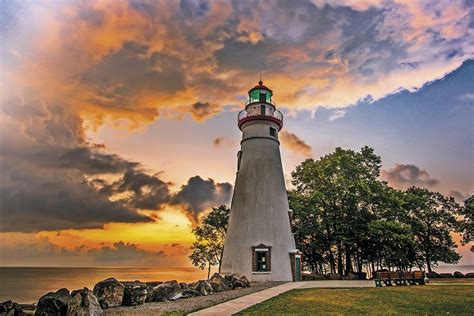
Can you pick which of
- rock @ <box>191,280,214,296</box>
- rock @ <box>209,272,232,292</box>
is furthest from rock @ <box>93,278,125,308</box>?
rock @ <box>209,272,232,292</box>

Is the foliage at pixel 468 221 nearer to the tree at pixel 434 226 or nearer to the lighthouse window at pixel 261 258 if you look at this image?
the tree at pixel 434 226

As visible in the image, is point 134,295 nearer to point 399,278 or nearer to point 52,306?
point 52,306

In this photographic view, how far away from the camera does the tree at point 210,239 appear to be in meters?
33.3

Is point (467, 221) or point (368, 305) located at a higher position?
point (467, 221)

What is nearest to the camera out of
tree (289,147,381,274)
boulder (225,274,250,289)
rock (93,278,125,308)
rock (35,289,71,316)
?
rock (35,289,71,316)

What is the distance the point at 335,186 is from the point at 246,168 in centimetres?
896

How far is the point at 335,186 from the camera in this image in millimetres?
29375

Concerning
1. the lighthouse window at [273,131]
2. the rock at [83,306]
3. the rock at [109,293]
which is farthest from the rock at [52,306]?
the lighthouse window at [273,131]

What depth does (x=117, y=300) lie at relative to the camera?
11.8m

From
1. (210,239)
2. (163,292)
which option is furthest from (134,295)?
(210,239)

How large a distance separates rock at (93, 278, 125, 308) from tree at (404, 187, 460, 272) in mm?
27691

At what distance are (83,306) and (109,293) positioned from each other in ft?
6.89

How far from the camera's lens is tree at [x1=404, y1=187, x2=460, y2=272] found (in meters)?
31.9

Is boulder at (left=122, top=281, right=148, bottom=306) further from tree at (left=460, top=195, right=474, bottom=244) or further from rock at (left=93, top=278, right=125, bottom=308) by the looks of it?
tree at (left=460, top=195, right=474, bottom=244)
